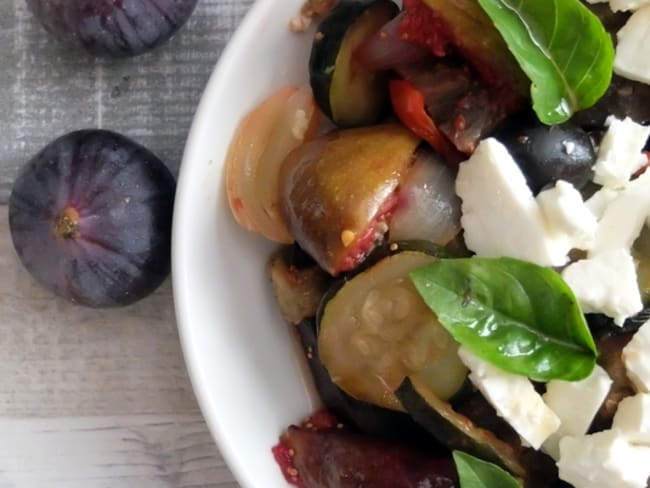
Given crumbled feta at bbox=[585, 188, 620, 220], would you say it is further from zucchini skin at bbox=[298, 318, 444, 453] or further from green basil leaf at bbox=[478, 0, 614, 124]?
zucchini skin at bbox=[298, 318, 444, 453]

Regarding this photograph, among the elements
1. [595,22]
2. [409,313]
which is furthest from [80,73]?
[595,22]

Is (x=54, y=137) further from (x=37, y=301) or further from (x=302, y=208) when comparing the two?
(x=302, y=208)

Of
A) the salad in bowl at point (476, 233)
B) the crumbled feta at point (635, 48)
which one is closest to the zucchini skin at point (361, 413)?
the salad in bowl at point (476, 233)

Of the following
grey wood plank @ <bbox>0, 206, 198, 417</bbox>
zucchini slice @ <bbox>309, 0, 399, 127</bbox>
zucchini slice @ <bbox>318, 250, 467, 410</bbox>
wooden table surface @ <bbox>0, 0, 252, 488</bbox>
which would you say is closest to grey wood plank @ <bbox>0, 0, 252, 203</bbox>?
wooden table surface @ <bbox>0, 0, 252, 488</bbox>

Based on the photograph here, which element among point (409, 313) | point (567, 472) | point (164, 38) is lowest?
point (567, 472)

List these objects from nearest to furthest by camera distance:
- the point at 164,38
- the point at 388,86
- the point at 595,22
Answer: the point at 595,22, the point at 388,86, the point at 164,38

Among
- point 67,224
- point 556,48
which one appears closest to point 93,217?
point 67,224
